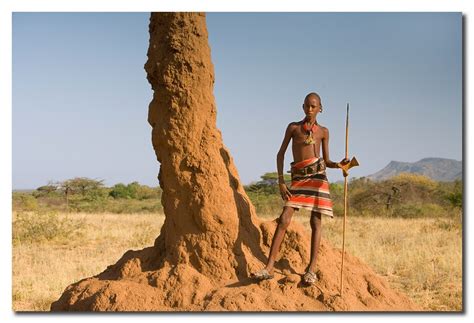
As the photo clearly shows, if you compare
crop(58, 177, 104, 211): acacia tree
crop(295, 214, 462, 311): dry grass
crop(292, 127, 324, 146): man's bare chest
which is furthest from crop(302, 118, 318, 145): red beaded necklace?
crop(58, 177, 104, 211): acacia tree

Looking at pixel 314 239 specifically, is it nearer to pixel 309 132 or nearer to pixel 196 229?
pixel 309 132

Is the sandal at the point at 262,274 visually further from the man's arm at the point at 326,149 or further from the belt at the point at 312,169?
the man's arm at the point at 326,149

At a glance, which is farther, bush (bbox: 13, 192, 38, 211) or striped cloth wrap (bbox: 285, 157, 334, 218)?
bush (bbox: 13, 192, 38, 211)

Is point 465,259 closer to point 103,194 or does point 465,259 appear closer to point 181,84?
point 181,84

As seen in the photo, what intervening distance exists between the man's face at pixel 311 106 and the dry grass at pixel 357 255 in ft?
12.2

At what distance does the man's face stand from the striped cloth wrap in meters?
0.39

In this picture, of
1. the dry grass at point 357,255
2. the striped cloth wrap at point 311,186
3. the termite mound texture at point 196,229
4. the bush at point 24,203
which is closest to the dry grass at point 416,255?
the dry grass at point 357,255

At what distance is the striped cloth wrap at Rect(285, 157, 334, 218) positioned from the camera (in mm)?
4574

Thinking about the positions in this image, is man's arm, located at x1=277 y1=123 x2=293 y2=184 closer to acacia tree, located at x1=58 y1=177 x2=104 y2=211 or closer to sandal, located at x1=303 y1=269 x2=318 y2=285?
sandal, located at x1=303 y1=269 x2=318 y2=285

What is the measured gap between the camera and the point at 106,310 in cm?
430

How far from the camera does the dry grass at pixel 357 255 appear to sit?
301 inches

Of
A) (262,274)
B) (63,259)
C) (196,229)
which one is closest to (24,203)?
(63,259)

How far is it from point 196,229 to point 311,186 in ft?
3.64

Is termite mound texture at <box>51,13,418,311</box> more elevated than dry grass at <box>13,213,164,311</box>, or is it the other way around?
termite mound texture at <box>51,13,418,311</box>
